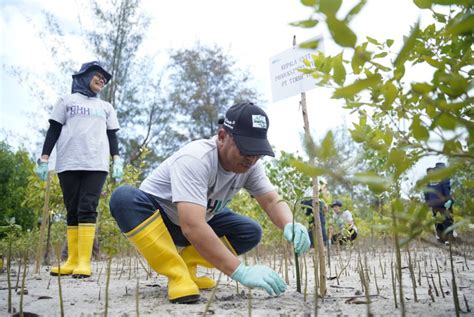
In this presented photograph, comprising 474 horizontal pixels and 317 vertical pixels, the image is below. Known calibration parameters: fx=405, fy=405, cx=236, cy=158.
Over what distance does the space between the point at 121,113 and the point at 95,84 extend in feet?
36.4

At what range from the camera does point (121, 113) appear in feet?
46.2

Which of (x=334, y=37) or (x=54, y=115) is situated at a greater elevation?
(x=54, y=115)

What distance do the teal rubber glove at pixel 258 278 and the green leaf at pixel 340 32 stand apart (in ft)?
4.53

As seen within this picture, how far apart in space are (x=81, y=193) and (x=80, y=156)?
0.29 m

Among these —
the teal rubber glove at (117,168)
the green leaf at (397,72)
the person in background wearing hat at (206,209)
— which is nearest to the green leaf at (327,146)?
the green leaf at (397,72)

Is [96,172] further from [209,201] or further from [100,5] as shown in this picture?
[100,5]

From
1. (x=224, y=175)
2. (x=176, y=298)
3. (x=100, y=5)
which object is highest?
(x=100, y=5)

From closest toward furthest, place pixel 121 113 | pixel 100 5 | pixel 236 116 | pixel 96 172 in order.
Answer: pixel 236 116, pixel 96 172, pixel 100 5, pixel 121 113

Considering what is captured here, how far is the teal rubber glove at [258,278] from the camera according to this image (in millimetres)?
1803

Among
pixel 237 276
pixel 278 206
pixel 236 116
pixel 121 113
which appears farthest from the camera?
pixel 121 113

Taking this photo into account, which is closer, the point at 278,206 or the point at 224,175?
the point at 224,175

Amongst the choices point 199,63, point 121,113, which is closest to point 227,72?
point 199,63

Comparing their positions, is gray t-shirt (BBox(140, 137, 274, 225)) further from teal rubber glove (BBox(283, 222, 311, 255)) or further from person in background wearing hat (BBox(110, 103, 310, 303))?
teal rubber glove (BBox(283, 222, 311, 255))

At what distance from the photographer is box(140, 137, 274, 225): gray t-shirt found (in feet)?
6.32
